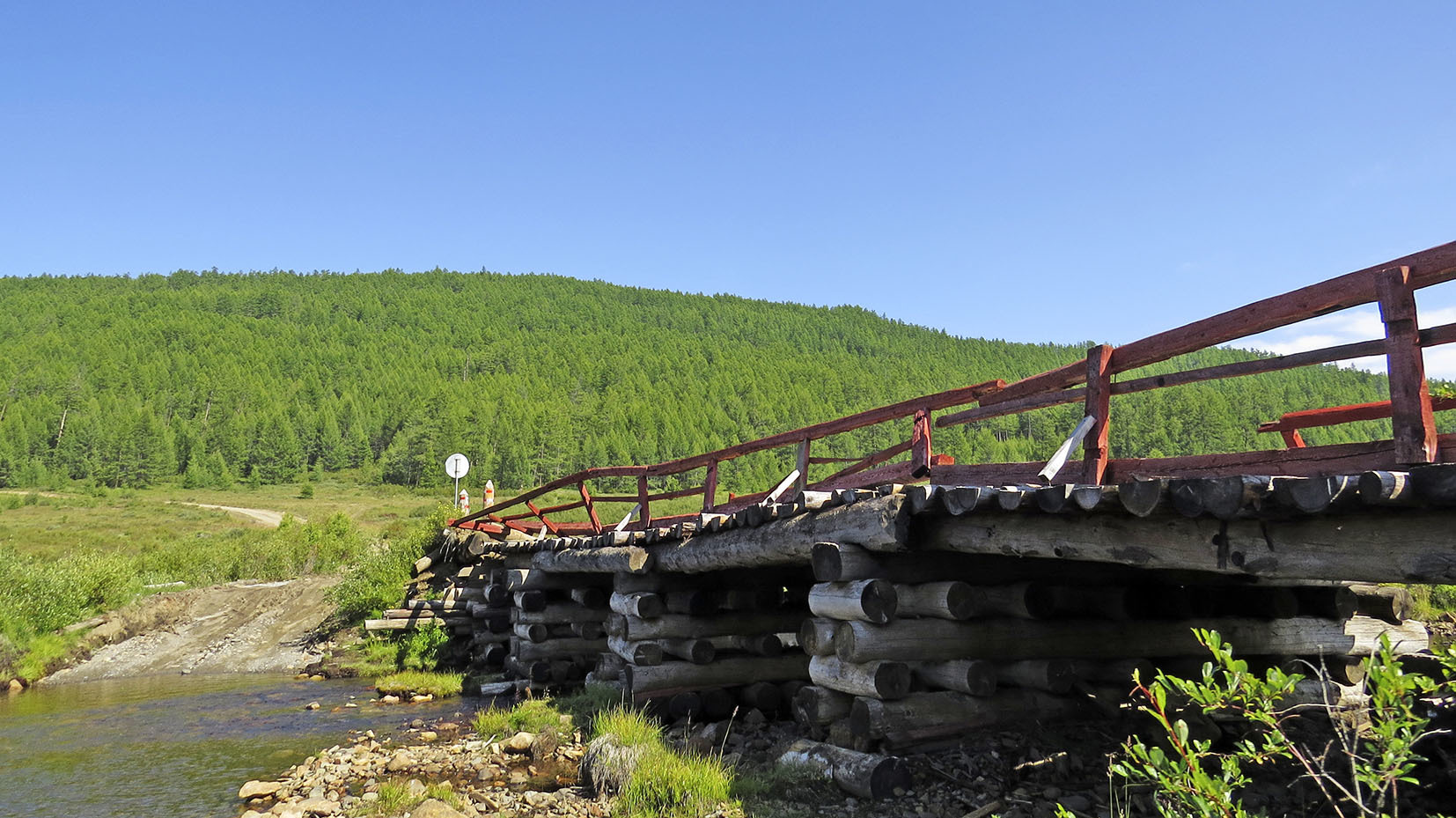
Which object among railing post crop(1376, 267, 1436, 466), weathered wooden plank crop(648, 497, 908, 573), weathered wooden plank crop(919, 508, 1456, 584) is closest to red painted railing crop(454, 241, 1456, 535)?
railing post crop(1376, 267, 1436, 466)

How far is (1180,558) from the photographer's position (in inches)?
182

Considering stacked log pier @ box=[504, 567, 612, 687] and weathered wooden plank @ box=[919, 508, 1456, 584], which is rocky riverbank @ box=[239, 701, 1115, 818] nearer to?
weathered wooden plank @ box=[919, 508, 1456, 584]

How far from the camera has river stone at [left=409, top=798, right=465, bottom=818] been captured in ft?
22.3

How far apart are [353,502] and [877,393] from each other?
79530mm

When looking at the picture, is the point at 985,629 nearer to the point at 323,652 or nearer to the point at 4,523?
the point at 323,652

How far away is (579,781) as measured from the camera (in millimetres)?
8008

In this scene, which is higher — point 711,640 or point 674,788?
point 711,640

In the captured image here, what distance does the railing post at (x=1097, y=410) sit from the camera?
537 centimetres

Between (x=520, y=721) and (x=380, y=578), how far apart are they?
10882 mm

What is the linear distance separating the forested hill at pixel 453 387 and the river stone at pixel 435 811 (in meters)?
57.2

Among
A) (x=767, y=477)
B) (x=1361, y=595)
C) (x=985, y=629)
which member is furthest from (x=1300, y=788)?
(x=767, y=477)

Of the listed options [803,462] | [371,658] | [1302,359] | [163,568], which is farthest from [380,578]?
[1302,359]

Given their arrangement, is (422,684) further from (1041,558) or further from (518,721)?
(1041,558)

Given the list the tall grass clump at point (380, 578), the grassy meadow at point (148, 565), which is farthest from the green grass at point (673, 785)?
the grassy meadow at point (148, 565)
